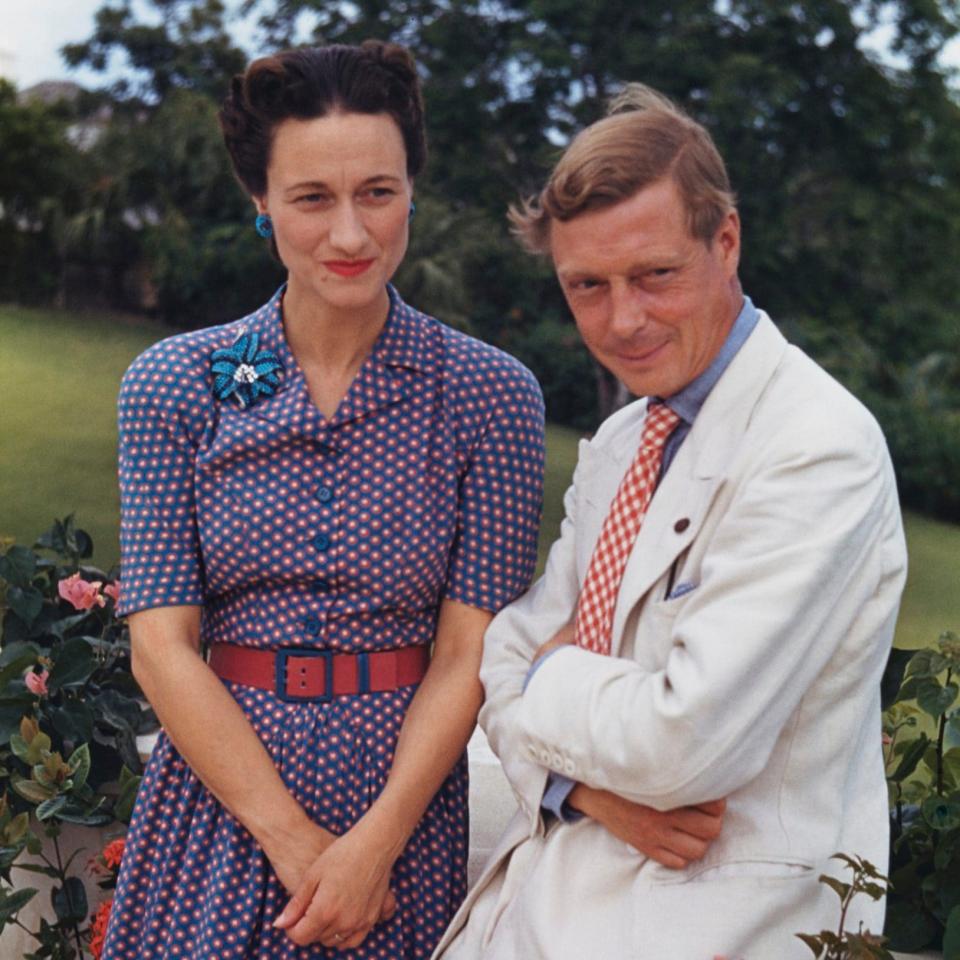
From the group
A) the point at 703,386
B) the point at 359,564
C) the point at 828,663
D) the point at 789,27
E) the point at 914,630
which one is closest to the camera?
the point at 828,663

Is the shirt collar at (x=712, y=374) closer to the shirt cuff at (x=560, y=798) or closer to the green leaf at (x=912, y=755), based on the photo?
the shirt cuff at (x=560, y=798)

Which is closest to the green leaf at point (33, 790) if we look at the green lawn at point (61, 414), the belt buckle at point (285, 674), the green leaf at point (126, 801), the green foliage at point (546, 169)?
the green leaf at point (126, 801)

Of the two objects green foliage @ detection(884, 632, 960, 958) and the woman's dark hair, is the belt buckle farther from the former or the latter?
green foliage @ detection(884, 632, 960, 958)

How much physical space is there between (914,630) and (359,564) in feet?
40.8

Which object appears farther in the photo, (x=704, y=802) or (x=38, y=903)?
(x=38, y=903)

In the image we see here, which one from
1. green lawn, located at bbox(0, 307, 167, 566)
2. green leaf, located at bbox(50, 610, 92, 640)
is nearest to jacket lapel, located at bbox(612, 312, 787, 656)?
green leaf, located at bbox(50, 610, 92, 640)

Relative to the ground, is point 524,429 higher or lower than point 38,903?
higher

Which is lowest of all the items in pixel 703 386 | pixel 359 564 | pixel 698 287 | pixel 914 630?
pixel 914 630

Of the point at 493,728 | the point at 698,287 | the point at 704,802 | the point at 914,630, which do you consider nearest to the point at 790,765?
the point at 704,802

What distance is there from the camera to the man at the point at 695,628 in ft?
5.05

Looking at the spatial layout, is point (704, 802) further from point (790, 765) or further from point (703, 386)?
point (703, 386)

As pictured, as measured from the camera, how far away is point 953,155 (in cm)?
1709

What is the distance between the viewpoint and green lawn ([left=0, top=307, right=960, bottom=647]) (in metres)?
13.7

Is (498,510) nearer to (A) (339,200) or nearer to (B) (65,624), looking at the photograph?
(A) (339,200)
